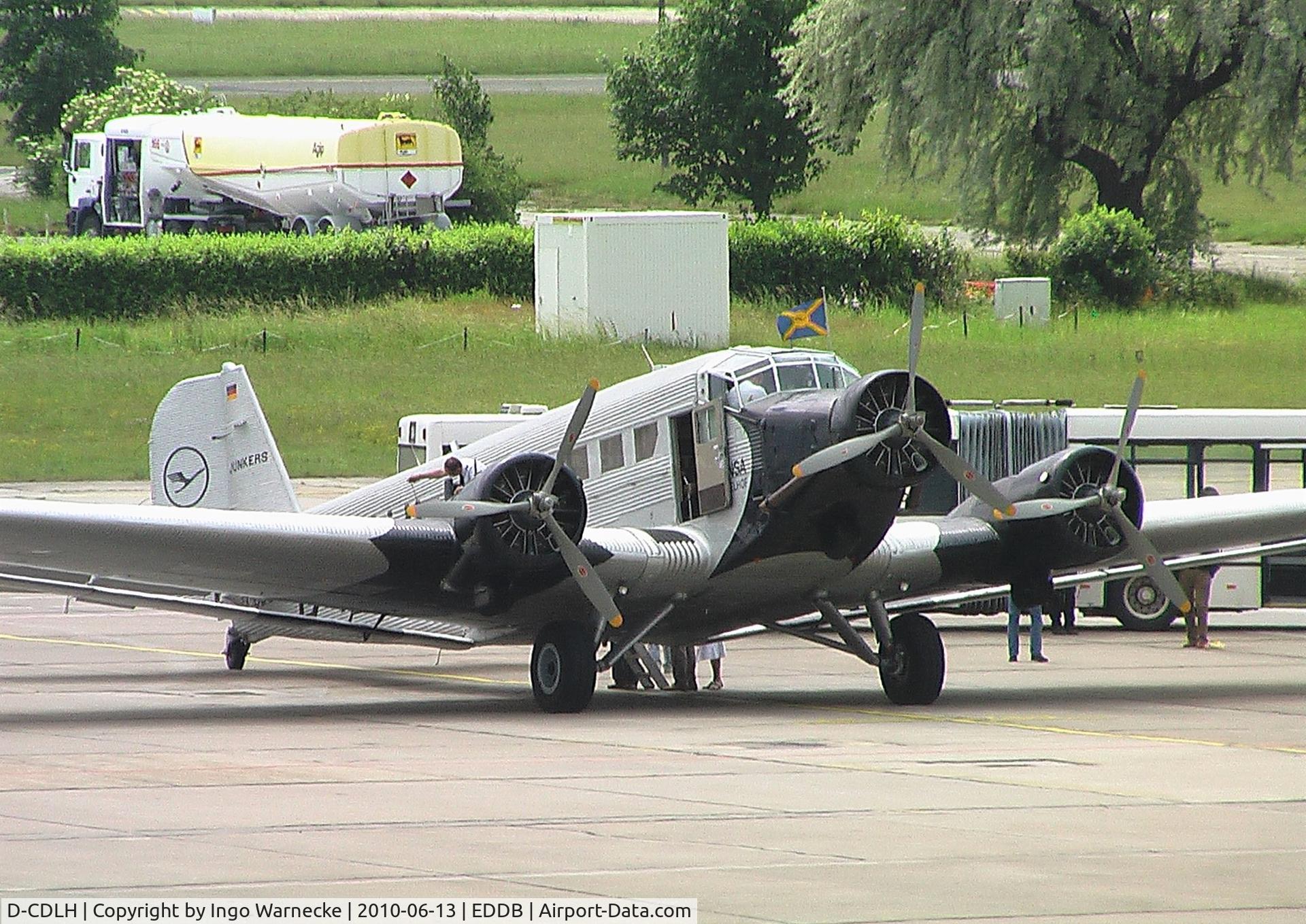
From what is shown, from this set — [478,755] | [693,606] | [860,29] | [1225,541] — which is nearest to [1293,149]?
[860,29]

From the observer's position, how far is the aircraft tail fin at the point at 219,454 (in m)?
24.6

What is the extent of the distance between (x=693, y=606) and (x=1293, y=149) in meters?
53.7

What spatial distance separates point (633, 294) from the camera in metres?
59.5

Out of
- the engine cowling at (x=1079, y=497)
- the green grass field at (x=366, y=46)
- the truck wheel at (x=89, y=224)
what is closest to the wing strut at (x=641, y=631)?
the engine cowling at (x=1079, y=497)

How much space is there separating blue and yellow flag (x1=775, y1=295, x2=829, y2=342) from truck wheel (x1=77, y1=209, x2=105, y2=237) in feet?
187

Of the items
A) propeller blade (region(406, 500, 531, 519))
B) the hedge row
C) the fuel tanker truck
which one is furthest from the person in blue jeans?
the fuel tanker truck

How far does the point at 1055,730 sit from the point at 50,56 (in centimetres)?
9152

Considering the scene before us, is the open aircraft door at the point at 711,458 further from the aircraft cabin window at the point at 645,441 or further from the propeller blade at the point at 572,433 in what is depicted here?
the propeller blade at the point at 572,433

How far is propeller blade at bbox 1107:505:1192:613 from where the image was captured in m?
21.6

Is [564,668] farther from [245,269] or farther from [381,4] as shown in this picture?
[381,4]

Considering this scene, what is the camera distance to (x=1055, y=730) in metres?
19.8

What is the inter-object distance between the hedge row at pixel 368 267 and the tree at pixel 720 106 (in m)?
13.8

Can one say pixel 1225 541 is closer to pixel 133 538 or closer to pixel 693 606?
pixel 693 606

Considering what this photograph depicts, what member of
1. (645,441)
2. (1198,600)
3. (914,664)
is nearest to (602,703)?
(645,441)
